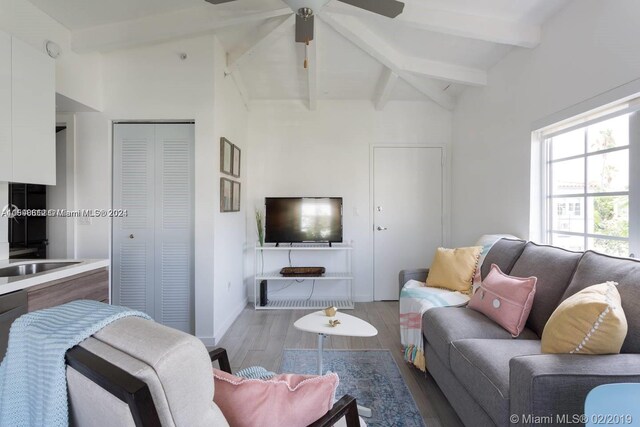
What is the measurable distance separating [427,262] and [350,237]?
111cm

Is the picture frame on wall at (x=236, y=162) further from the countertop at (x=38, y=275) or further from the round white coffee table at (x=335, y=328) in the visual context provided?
the round white coffee table at (x=335, y=328)

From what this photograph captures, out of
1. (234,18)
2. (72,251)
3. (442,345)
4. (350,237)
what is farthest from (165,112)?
(442,345)

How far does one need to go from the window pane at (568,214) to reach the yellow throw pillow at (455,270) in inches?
24.1

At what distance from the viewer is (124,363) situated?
58 cm

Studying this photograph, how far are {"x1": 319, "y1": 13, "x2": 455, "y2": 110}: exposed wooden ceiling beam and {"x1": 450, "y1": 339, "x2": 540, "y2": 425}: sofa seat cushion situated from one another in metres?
2.49

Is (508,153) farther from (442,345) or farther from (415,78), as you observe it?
(442,345)

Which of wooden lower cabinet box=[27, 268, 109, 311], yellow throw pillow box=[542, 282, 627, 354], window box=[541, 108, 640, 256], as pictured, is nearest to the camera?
yellow throw pillow box=[542, 282, 627, 354]

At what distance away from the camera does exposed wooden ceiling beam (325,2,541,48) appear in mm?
2320

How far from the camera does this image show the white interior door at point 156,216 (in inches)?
111

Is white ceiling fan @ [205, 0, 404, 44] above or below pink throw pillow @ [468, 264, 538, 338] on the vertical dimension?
above


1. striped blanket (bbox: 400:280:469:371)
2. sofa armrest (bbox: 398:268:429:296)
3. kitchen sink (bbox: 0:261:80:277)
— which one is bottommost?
striped blanket (bbox: 400:280:469:371)

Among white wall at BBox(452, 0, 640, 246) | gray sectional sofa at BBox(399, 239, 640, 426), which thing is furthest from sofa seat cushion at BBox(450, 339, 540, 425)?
white wall at BBox(452, 0, 640, 246)

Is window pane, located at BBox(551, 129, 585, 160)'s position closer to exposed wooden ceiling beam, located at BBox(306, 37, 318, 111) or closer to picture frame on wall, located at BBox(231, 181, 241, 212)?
exposed wooden ceiling beam, located at BBox(306, 37, 318, 111)

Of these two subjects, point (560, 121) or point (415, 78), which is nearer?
point (560, 121)
